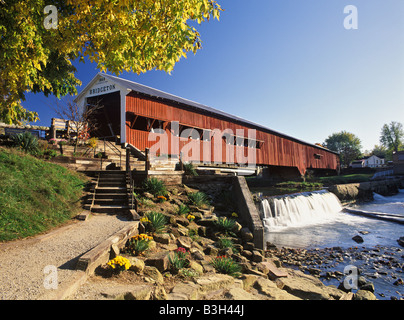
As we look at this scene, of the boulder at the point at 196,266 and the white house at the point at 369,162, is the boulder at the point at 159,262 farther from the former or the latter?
the white house at the point at 369,162

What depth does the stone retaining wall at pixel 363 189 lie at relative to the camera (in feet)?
66.3

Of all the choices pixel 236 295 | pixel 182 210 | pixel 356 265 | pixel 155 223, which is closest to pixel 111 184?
pixel 182 210

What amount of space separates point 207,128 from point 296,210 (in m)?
8.82

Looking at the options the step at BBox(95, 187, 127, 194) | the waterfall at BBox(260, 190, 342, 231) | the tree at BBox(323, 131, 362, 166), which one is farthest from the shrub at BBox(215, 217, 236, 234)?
the tree at BBox(323, 131, 362, 166)

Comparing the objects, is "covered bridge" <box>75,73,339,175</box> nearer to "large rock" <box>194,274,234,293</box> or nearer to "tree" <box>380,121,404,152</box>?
"large rock" <box>194,274,234,293</box>

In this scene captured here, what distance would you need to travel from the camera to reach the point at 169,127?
15656 millimetres

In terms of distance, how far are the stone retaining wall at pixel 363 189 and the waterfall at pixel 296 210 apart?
3319 mm

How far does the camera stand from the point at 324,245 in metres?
9.22

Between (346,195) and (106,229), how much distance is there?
72.6 ft

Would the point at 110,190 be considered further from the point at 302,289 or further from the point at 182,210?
the point at 302,289

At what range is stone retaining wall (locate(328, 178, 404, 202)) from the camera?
66.3 ft

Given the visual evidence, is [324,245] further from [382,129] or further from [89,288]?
[382,129]

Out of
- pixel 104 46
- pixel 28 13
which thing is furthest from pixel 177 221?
pixel 28 13

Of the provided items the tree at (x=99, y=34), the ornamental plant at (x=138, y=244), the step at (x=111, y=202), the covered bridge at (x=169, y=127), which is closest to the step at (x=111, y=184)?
the step at (x=111, y=202)
